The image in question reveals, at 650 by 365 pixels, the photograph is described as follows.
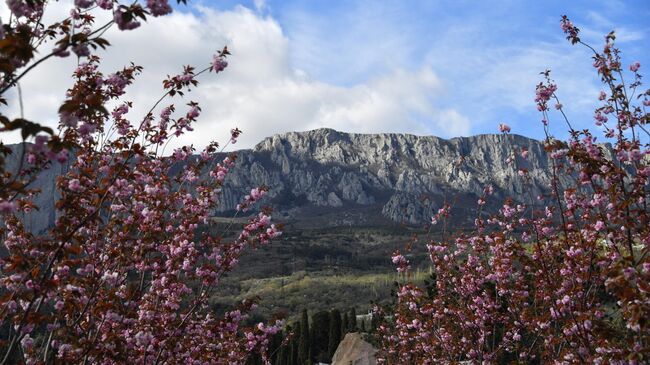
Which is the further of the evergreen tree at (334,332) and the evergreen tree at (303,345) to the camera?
the evergreen tree at (303,345)

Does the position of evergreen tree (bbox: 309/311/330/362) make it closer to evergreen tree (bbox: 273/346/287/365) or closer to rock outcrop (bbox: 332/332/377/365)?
evergreen tree (bbox: 273/346/287/365)

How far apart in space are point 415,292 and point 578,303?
5.32 m

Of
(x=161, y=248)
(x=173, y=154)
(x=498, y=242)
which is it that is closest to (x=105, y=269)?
(x=161, y=248)

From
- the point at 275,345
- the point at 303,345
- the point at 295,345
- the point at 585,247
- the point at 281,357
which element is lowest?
the point at 281,357

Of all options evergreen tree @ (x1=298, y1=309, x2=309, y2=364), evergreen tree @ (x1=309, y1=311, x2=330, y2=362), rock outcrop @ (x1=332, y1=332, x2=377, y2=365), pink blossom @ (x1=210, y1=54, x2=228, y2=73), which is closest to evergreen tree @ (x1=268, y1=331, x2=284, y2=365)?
evergreen tree @ (x1=298, y1=309, x2=309, y2=364)

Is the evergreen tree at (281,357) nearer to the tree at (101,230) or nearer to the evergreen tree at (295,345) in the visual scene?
the evergreen tree at (295,345)

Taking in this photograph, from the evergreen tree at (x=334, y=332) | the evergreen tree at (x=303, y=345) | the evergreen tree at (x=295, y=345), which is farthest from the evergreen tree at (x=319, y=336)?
the evergreen tree at (x=334, y=332)

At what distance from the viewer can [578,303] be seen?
354 inches

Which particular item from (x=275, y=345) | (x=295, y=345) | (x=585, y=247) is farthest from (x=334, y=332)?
(x=585, y=247)

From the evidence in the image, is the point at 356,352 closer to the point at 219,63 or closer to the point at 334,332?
the point at 334,332

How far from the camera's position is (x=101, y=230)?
8.16m

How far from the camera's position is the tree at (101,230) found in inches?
177

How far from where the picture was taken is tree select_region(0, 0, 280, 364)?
14.7 feet

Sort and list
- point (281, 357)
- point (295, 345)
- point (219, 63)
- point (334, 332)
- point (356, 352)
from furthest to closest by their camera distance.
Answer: point (295, 345) → point (281, 357) → point (334, 332) → point (356, 352) → point (219, 63)
